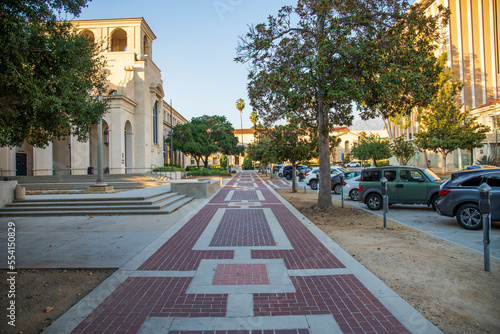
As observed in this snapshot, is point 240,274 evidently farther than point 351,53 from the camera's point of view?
No

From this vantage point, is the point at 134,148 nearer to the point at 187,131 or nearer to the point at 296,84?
the point at 187,131

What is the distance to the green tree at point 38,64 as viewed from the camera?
5.22 meters

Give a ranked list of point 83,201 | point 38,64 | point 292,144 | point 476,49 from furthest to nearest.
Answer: point 476,49 → point 292,144 → point 83,201 → point 38,64

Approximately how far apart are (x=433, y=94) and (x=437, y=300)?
827cm

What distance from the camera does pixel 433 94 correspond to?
1006 centimetres

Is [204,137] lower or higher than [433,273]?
higher

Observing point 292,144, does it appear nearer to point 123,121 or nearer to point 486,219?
point 486,219

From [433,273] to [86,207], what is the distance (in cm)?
1158

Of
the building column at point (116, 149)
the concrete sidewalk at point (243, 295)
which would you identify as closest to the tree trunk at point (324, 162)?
the concrete sidewalk at point (243, 295)

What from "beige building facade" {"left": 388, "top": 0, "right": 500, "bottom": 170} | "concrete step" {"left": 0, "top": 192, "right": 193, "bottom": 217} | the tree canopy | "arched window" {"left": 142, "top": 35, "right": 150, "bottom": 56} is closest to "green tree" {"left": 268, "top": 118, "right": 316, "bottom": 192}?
"concrete step" {"left": 0, "top": 192, "right": 193, "bottom": 217}

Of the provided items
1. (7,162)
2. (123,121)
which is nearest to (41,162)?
(7,162)

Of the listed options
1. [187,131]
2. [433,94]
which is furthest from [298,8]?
[187,131]

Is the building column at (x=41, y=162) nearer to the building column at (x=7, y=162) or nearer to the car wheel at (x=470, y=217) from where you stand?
the building column at (x=7, y=162)

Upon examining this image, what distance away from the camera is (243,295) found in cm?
410
